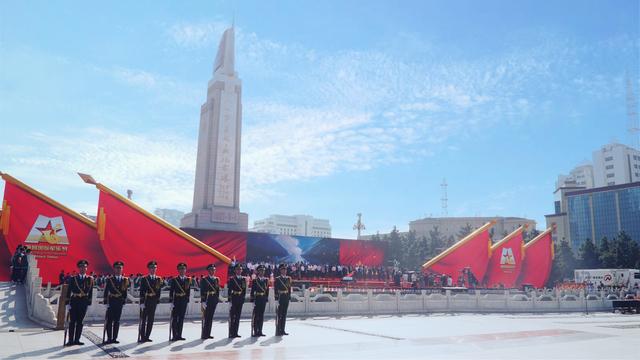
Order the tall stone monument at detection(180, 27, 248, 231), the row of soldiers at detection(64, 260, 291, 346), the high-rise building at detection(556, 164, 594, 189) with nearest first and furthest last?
the row of soldiers at detection(64, 260, 291, 346), the tall stone monument at detection(180, 27, 248, 231), the high-rise building at detection(556, 164, 594, 189)

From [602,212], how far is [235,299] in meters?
91.1

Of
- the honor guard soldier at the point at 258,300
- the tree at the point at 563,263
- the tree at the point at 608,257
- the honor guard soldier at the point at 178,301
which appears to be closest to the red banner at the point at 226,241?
the honor guard soldier at the point at 258,300

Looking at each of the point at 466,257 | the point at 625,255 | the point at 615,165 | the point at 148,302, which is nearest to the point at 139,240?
the point at 148,302

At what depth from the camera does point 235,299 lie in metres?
10.7

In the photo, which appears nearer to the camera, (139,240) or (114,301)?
(114,301)

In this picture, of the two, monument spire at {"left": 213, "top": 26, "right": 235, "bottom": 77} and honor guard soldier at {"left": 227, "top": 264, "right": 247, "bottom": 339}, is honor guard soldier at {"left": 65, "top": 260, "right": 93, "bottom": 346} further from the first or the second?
monument spire at {"left": 213, "top": 26, "right": 235, "bottom": 77}

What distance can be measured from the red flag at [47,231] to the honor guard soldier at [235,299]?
34.0 feet

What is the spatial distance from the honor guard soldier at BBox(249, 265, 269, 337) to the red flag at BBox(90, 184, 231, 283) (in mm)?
9226

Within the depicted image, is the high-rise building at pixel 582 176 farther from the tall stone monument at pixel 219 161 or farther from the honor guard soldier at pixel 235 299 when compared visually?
the honor guard soldier at pixel 235 299

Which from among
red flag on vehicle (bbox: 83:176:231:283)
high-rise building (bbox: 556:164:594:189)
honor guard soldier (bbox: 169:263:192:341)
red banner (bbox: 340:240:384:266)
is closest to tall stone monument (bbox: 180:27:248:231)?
red banner (bbox: 340:240:384:266)

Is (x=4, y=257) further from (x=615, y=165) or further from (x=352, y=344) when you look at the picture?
(x=615, y=165)

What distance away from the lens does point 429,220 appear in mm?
118062

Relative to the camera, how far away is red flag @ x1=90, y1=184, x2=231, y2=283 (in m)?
18.6

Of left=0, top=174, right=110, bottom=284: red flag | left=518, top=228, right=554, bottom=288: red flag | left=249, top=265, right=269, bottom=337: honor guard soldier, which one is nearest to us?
left=249, top=265, right=269, bottom=337: honor guard soldier
